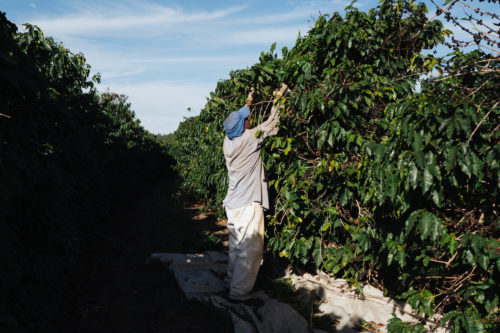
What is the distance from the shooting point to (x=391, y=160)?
2.69 meters

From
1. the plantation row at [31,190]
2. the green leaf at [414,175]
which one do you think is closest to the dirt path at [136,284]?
the plantation row at [31,190]

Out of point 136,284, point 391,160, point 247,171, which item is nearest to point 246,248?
point 247,171

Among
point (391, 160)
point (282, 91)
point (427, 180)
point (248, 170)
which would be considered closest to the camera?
point (427, 180)

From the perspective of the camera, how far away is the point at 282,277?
4684 millimetres

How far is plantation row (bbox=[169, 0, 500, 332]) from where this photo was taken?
96.0 inches

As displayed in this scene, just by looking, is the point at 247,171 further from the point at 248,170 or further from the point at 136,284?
the point at 136,284

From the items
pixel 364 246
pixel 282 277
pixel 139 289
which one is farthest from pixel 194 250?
pixel 364 246

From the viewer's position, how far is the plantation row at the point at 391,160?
2438 millimetres

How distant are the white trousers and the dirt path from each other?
1.35 feet

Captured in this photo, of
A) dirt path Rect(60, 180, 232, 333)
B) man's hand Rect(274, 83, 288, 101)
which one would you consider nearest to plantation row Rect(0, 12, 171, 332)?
dirt path Rect(60, 180, 232, 333)

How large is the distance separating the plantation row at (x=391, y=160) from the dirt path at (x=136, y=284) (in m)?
1.45

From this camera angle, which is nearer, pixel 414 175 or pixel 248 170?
pixel 414 175

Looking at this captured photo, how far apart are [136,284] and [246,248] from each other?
1.92 metres

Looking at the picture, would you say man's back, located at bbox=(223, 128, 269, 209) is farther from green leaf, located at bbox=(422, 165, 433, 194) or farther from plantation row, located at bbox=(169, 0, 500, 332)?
green leaf, located at bbox=(422, 165, 433, 194)
